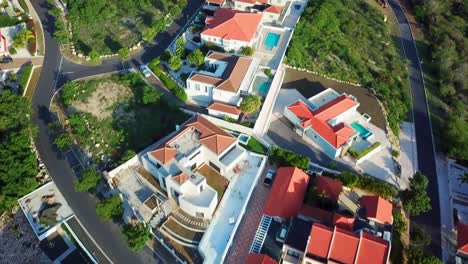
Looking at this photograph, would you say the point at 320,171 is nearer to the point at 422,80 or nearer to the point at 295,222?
the point at 295,222

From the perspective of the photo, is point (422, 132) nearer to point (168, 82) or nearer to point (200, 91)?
point (200, 91)

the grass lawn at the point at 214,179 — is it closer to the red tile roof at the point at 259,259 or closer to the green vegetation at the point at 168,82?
the red tile roof at the point at 259,259

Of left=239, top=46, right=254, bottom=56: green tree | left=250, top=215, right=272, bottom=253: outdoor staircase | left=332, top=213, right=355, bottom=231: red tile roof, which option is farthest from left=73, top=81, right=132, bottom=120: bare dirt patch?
left=332, top=213, right=355, bottom=231: red tile roof

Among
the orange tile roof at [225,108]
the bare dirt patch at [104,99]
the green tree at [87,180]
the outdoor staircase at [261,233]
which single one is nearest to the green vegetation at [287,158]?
the orange tile roof at [225,108]

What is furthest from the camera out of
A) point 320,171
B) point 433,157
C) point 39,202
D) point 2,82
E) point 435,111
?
point 435,111

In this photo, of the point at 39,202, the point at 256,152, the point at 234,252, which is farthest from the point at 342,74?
the point at 39,202

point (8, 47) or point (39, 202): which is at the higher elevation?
point (8, 47)
